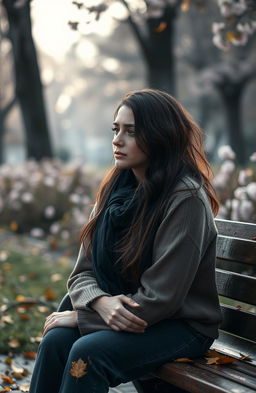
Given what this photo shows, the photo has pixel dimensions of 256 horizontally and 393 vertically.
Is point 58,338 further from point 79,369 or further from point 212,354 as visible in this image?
point 212,354

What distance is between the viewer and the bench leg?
306cm

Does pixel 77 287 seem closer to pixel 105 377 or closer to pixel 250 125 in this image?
pixel 105 377

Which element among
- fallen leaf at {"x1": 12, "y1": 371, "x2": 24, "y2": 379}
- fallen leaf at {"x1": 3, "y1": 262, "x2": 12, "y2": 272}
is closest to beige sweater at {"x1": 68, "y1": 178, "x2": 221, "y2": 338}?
fallen leaf at {"x1": 12, "y1": 371, "x2": 24, "y2": 379}

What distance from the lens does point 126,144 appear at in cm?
304

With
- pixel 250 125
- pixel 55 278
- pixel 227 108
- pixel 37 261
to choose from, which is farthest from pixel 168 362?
pixel 250 125

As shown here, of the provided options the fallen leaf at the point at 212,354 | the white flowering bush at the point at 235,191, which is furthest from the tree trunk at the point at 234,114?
the fallen leaf at the point at 212,354

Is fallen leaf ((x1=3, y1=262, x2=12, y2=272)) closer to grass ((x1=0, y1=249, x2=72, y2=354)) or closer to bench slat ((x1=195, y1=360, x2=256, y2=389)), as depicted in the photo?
grass ((x1=0, y1=249, x2=72, y2=354))

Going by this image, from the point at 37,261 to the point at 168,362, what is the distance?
5.81m

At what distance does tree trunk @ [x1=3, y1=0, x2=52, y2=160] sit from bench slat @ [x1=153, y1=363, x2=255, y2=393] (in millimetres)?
10308

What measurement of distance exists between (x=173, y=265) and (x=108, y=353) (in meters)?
0.44

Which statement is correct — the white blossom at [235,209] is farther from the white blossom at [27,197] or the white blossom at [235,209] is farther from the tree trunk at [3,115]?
the tree trunk at [3,115]

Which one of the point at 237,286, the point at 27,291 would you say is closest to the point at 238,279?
the point at 237,286

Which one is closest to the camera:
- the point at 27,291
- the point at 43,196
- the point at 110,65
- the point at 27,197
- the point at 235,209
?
the point at 235,209

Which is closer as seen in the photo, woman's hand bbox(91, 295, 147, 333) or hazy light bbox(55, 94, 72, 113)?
woman's hand bbox(91, 295, 147, 333)
